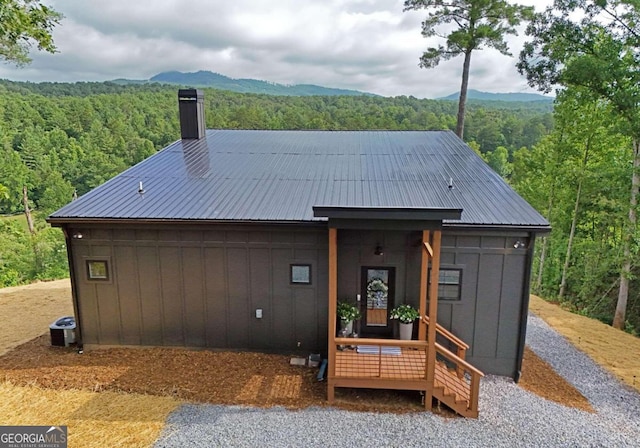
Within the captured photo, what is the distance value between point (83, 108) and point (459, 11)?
1551 inches

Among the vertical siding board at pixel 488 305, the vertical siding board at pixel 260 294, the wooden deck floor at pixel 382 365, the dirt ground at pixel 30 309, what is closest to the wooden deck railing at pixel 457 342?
the vertical siding board at pixel 488 305

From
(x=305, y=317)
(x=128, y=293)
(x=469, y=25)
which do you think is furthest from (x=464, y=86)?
(x=128, y=293)

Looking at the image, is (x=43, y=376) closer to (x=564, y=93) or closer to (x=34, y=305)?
(x=34, y=305)

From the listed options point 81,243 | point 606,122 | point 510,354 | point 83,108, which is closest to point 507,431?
point 510,354

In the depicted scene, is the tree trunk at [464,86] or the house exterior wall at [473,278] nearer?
the house exterior wall at [473,278]

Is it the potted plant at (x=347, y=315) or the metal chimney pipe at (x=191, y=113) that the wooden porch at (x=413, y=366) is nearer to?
the potted plant at (x=347, y=315)

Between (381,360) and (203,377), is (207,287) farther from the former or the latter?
(381,360)

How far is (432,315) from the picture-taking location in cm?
529

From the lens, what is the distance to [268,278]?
7.01 metres

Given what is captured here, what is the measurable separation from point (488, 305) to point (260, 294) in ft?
13.5

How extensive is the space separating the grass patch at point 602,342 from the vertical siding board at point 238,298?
24.7ft

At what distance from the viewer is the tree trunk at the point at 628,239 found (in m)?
11.0

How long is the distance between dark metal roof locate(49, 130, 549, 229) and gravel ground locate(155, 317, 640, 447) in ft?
9.56

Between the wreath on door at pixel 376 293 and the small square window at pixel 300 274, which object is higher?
the small square window at pixel 300 274
